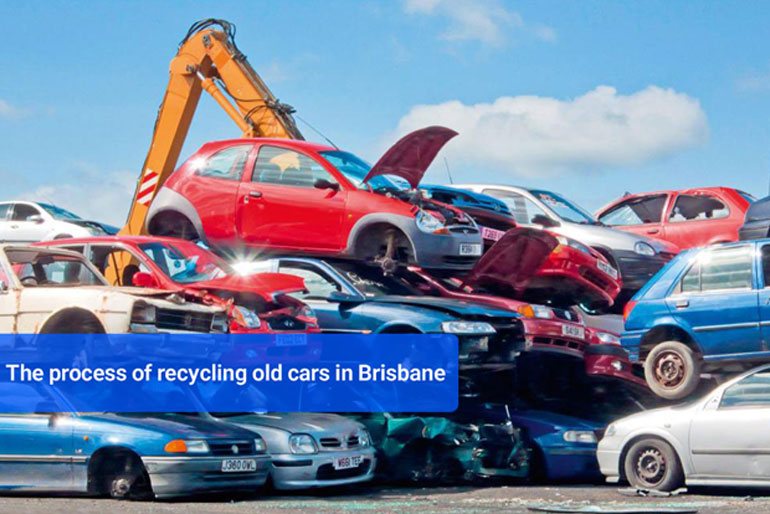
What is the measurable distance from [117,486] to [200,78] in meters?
8.13

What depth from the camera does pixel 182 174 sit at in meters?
14.7

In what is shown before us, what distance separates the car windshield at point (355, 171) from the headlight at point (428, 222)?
0.64 metres

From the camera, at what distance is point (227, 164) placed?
14258 millimetres

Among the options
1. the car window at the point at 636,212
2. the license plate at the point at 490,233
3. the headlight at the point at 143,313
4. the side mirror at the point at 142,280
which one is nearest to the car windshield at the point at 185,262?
the side mirror at the point at 142,280

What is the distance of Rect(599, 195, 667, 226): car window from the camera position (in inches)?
641

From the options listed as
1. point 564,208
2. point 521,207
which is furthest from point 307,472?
point 564,208

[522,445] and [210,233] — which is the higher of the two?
[210,233]

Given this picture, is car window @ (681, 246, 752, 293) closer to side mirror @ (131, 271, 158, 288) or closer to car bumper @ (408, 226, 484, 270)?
car bumper @ (408, 226, 484, 270)

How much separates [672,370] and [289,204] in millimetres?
4883

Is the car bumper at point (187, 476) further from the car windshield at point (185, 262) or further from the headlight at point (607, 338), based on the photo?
the headlight at point (607, 338)

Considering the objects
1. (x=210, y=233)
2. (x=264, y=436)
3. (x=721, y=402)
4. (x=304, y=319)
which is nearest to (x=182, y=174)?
(x=210, y=233)

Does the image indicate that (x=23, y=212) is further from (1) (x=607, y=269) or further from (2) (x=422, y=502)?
(2) (x=422, y=502)

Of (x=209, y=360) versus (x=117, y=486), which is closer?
(x=117, y=486)

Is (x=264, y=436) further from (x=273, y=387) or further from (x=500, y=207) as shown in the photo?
(x=500, y=207)
